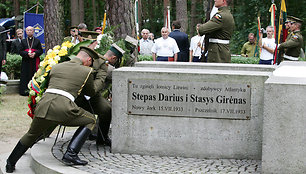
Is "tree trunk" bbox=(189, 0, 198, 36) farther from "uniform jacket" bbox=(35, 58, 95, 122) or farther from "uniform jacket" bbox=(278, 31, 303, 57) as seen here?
"uniform jacket" bbox=(35, 58, 95, 122)

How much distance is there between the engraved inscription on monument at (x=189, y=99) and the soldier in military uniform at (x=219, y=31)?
1878 millimetres

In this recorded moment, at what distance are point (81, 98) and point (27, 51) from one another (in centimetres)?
800

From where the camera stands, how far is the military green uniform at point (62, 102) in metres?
6.10

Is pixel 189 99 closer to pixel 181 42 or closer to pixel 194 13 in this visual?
pixel 181 42

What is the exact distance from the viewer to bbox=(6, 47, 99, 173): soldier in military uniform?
611 cm

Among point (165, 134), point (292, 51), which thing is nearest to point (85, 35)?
point (165, 134)

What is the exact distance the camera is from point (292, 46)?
39.6 ft

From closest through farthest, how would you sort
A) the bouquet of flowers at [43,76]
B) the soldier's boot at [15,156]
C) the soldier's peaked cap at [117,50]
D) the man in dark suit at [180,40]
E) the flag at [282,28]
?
the soldier's boot at [15,156], the bouquet of flowers at [43,76], the soldier's peaked cap at [117,50], the flag at [282,28], the man in dark suit at [180,40]

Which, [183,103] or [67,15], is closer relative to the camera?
[183,103]

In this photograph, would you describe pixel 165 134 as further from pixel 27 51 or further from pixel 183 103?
pixel 27 51

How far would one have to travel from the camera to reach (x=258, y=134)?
21.3 ft

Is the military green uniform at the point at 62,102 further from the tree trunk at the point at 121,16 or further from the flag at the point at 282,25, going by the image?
the flag at the point at 282,25

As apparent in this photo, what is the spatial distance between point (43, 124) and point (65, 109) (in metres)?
0.32

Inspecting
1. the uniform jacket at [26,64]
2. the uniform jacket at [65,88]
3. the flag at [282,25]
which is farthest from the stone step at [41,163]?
the flag at [282,25]
